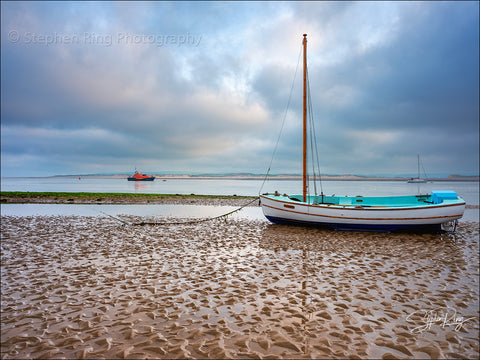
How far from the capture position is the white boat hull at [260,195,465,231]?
17.1 metres

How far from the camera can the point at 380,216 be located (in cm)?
1745

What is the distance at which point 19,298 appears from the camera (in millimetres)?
7379

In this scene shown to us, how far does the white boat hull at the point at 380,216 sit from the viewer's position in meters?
17.1

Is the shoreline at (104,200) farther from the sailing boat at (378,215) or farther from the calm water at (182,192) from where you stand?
the sailing boat at (378,215)

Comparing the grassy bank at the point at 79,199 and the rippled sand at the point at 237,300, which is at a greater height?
the grassy bank at the point at 79,199

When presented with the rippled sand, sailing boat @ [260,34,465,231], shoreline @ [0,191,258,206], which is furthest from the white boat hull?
shoreline @ [0,191,258,206]

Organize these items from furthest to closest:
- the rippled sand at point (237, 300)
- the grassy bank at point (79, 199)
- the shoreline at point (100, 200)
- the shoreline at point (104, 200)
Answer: the grassy bank at point (79, 199) < the shoreline at point (100, 200) < the shoreline at point (104, 200) < the rippled sand at point (237, 300)

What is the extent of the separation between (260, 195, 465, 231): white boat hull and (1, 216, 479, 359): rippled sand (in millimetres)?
3097

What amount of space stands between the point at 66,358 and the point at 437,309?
845 cm

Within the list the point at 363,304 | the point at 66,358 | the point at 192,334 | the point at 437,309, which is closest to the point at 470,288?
the point at 437,309
